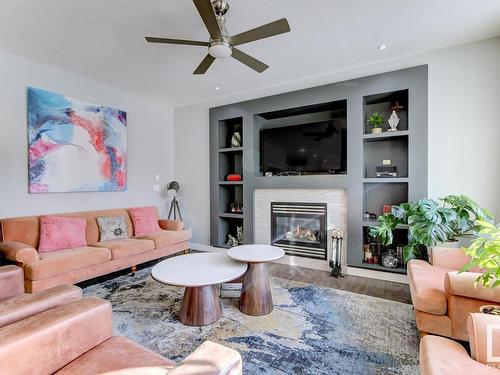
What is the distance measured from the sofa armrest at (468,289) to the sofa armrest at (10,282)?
10.4 ft

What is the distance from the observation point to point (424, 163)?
3090 millimetres

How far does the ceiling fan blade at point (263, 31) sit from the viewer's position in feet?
6.40

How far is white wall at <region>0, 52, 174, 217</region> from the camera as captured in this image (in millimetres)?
3100

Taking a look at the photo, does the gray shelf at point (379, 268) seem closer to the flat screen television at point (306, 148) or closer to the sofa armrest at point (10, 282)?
the flat screen television at point (306, 148)

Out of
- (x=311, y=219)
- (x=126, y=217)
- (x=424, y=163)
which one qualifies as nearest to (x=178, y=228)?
(x=126, y=217)

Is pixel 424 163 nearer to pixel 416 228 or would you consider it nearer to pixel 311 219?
pixel 416 228

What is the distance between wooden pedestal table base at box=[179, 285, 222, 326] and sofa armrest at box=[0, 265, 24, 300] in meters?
1.31

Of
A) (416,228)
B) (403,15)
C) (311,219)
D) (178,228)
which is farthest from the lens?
(178,228)

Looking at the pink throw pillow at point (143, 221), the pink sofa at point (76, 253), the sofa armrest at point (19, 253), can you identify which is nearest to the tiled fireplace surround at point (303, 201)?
the pink sofa at point (76, 253)

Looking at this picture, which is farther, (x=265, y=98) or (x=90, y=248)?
(x=265, y=98)

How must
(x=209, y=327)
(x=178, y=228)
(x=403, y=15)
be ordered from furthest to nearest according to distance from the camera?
1. (x=178, y=228)
2. (x=403, y=15)
3. (x=209, y=327)

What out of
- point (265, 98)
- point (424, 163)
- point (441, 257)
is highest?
point (265, 98)

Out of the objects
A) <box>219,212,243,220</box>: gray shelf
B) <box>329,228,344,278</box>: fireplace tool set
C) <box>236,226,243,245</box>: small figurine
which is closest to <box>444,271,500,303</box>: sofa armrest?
<box>329,228,344,278</box>: fireplace tool set

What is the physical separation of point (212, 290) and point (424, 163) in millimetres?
2790
